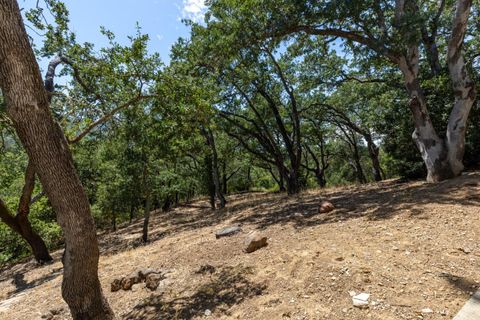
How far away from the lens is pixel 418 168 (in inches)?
345

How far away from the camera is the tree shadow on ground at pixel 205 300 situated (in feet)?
10.8

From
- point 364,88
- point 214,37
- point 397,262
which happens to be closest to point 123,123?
point 214,37

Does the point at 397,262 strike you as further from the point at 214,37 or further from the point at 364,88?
the point at 364,88

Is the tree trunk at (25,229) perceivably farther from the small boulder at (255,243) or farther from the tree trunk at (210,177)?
the small boulder at (255,243)

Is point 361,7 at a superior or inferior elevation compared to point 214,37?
inferior

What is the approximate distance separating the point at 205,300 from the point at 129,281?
1.62 metres

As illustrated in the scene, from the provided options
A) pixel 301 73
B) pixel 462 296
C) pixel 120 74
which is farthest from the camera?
pixel 301 73

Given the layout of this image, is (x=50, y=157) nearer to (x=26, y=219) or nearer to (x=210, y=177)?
(x=26, y=219)

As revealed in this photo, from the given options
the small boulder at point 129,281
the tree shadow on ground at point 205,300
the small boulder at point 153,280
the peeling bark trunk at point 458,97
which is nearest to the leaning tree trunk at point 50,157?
the tree shadow on ground at point 205,300

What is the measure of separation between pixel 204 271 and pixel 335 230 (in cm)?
234

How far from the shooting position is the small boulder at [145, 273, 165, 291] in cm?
412

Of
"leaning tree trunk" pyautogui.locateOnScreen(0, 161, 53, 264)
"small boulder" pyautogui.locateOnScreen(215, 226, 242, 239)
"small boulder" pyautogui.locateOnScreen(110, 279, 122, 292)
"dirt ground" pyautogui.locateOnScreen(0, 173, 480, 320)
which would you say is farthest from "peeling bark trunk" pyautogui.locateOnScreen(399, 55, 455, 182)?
"leaning tree trunk" pyautogui.locateOnScreen(0, 161, 53, 264)

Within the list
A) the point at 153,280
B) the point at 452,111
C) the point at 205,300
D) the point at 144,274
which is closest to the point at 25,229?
the point at 144,274

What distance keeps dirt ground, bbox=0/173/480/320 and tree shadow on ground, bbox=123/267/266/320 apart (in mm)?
16
